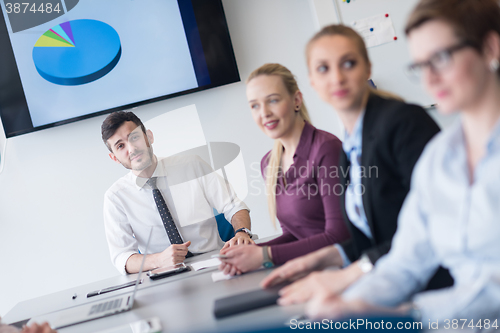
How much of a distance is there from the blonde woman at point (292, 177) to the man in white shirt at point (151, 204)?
0.60 meters

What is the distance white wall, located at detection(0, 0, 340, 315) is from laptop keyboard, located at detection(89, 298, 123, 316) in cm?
152

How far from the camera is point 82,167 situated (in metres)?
2.83

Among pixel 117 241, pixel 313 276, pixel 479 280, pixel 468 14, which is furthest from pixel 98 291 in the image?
pixel 468 14

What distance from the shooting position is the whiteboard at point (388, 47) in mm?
2686

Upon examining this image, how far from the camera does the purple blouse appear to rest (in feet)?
4.28

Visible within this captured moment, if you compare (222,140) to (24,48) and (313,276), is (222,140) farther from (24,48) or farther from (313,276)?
(313,276)

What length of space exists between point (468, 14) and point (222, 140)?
2264mm

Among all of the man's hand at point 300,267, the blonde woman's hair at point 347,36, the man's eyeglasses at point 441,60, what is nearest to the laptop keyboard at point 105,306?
the man's hand at point 300,267

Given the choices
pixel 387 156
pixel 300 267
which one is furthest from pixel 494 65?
pixel 300 267

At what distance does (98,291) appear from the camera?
1.71 metres

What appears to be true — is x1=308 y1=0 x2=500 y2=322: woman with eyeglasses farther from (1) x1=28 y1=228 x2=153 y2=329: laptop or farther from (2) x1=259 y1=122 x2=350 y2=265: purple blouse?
(1) x1=28 y1=228 x2=153 y2=329: laptop

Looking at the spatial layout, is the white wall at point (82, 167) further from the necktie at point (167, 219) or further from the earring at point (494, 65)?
the earring at point (494, 65)

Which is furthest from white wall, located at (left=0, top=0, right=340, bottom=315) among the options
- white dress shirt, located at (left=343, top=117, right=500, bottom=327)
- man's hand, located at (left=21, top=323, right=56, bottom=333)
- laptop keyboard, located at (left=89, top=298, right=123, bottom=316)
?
white dress shirt, located at (left=343, top=117, right=500, bottom=327)

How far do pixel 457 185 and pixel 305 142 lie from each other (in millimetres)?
764
